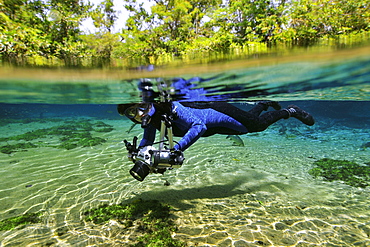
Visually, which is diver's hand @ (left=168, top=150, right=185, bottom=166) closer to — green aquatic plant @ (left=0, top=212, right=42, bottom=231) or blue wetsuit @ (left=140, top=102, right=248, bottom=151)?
blue wetsuit @ (left=140, top=102, right=248, bottom=151)

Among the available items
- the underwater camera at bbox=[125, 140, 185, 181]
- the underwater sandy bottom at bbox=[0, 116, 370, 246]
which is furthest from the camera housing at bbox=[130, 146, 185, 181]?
the underwater sandy bottom at bbox=[0, 116, 370, 246]

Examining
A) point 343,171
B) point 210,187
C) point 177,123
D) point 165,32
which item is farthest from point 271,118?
point 165,32

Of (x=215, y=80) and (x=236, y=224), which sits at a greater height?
(x=215, y=80)

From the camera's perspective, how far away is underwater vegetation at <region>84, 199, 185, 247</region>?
3391 mm

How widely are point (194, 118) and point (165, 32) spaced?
2.56m

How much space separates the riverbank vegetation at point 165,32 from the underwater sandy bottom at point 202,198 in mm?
3153

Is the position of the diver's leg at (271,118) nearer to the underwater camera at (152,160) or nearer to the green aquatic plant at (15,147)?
the underwater camera at (152,160)

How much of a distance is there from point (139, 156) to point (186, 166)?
3.96 meters

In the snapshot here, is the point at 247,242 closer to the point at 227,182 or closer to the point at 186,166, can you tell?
the point at 227,182

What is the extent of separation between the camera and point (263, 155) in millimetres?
Result: 8516

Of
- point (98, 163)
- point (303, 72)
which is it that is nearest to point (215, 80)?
point (303, 72)

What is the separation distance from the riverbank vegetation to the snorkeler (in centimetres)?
123

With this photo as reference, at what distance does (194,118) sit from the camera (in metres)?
4.00

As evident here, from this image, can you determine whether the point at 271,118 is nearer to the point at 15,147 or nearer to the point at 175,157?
the point at 175,157
